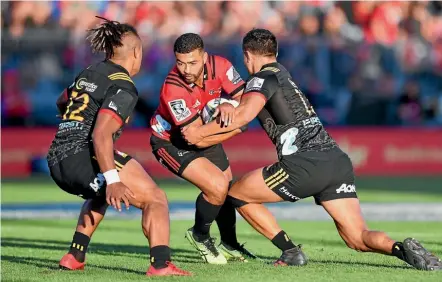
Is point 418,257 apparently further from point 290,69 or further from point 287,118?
point 290,69

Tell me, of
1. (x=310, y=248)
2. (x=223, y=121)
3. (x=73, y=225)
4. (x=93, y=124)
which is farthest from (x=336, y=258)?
(x=73, y=225)

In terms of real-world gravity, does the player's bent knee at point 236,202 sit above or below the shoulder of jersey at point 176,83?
below

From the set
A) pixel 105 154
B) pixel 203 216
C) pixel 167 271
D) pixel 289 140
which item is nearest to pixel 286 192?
pixel 289 140

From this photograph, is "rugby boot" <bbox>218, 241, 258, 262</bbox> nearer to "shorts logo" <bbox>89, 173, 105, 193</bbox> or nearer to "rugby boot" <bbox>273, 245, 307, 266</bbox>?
"rugby boot" <bbox>273, 245, 307, 266</bbox>

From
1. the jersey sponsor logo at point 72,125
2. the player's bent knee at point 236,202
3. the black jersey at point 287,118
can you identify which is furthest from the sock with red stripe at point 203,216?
the jersey sponsor logo at point 72,125

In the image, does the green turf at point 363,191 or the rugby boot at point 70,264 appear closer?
the rugby boot at point 70,264

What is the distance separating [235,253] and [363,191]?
33.9ft

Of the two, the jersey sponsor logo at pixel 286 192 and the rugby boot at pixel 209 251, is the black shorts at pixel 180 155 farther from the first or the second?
the jersey sponsor logo at pixel 286 192

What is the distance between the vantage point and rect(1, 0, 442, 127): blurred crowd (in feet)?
70.9

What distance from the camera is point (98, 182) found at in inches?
338

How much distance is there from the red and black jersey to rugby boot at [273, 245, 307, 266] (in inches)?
59.7

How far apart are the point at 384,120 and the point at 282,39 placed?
345 cm

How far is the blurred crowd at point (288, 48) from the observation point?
21.6 meters

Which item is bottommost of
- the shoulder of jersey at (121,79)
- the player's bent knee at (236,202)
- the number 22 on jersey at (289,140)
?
the player's bent knee at (236,202)
